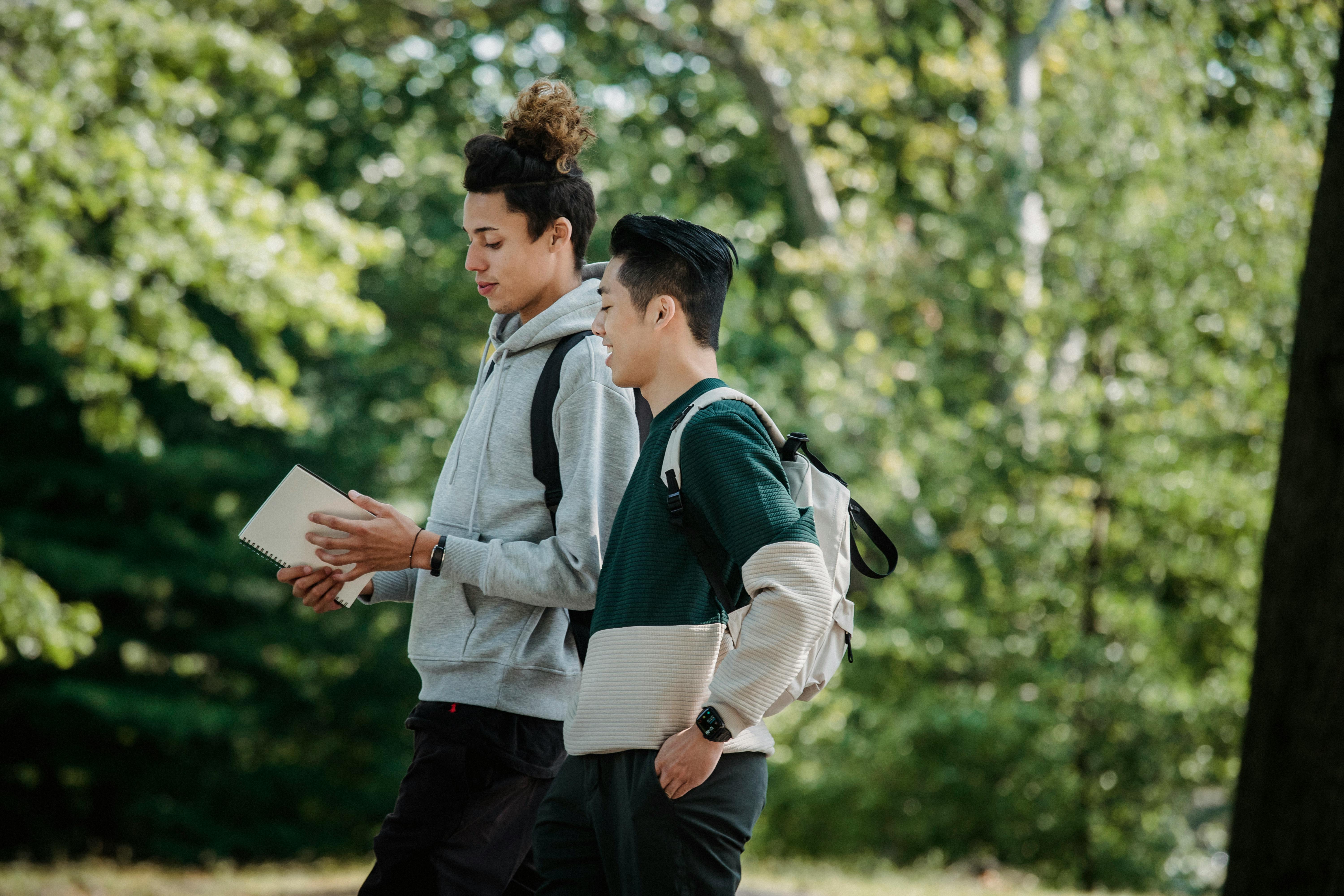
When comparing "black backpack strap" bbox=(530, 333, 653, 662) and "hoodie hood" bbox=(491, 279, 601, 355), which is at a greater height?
"hoodie hood" bbox=(491, 279, 601, 355)

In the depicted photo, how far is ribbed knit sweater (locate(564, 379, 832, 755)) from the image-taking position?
1.95 metres

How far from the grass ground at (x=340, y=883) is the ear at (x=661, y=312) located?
417 centimetres

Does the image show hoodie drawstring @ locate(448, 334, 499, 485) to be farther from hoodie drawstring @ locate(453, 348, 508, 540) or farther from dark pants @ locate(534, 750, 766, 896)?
dark pants @ locate(534, 750, 766, 896)

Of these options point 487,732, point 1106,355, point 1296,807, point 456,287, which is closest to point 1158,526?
point 1106,355

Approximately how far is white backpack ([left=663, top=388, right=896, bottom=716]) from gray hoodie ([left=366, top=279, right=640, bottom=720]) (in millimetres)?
305

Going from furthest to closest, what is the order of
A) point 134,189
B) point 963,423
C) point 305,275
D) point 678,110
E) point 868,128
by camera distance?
point 678,110
point 868,128
point 963,423
point 305,275
point 134,189

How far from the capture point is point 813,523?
204 cm

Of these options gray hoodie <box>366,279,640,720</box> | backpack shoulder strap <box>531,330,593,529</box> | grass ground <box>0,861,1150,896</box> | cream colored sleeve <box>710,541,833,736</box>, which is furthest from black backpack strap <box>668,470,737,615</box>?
grass ground <box>0,861,1150,896</box>

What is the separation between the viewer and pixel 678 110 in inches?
600

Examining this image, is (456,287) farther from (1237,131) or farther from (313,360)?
(1237,131)

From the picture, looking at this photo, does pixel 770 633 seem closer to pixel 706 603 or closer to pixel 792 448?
pixel 706 603

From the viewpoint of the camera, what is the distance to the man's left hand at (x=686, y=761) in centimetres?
196

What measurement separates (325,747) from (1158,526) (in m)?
12.0

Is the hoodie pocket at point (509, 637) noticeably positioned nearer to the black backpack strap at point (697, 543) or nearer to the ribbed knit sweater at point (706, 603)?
the ribbed knit sweater at point (706, 603)
